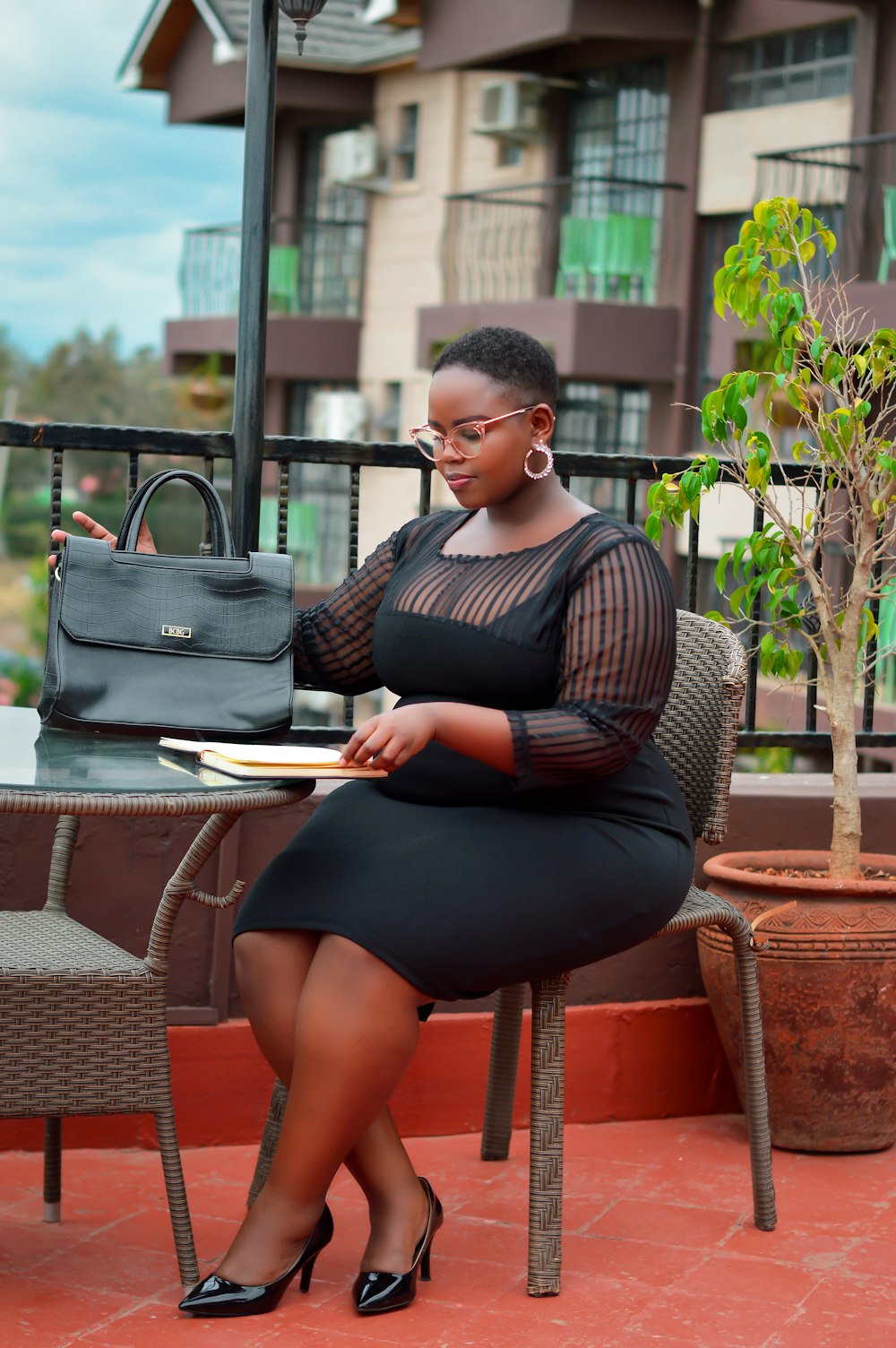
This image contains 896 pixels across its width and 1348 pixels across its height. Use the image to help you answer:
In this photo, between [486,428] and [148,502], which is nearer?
[486,428]

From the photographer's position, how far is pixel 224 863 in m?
3.82

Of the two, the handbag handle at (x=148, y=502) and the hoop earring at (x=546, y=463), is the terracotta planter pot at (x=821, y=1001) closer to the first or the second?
the hoop earring at (x=546, y=463)

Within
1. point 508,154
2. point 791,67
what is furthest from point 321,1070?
point 508,154

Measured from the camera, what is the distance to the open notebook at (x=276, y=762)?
2.51 metres

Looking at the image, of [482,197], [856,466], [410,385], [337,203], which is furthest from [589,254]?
[856,466]

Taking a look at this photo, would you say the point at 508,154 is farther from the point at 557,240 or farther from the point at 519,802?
the point at 519,802

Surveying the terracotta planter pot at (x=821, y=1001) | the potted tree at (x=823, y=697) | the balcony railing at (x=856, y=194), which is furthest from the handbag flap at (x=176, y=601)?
the balcony railing at (x=856, y=194)

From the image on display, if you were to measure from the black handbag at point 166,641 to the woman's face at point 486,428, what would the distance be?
38 cm

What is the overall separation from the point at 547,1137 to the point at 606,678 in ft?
2.68

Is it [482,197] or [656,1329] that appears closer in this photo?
[656,1329]

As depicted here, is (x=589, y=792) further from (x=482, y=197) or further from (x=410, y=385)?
(x=410, y=385)

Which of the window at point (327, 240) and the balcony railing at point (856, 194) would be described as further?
the window at point (327, 240)

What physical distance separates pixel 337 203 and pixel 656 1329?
18781 millimetres

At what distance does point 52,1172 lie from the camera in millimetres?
3297
